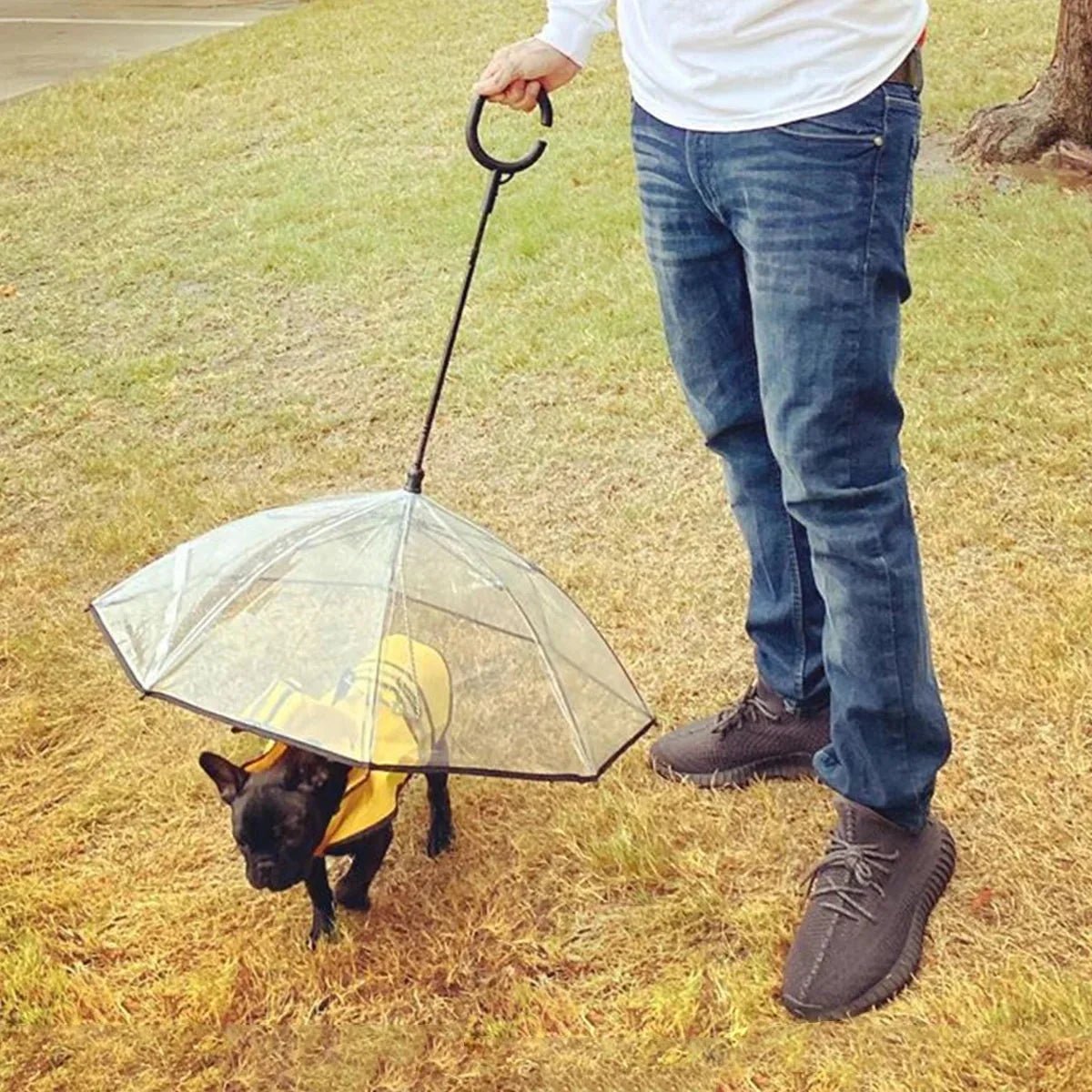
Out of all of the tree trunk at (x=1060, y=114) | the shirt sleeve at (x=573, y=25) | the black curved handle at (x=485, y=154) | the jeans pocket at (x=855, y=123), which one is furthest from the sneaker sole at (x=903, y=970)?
the tree trunk at (x=1060, y=114)

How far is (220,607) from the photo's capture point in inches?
79.8

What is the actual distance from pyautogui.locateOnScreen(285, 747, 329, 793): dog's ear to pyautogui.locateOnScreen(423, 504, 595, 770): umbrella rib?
0.34 metres

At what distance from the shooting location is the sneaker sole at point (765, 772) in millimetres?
2330

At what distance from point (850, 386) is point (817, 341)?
0.22 feet

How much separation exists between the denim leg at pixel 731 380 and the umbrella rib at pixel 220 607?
0.54 metres

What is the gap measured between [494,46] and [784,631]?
758 cm

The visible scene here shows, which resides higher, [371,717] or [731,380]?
[731,380]

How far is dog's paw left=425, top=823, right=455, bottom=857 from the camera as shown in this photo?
2.25 meters

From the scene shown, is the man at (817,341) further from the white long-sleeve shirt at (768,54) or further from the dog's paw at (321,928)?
Result: the dog's paw at (321,928)

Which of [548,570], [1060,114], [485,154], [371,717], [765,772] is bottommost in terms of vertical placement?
[1060,114]

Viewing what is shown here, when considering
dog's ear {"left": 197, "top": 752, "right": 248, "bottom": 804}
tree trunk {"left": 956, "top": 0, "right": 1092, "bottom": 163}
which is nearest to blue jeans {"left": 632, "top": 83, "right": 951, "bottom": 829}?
dog's ear {"left": 197, "top": 752, "right": 248, "bottom": 804}

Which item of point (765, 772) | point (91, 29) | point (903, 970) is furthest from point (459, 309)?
point (91, 29)

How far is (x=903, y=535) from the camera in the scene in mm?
1822

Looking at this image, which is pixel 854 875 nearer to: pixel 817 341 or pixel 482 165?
pixel 817 341
